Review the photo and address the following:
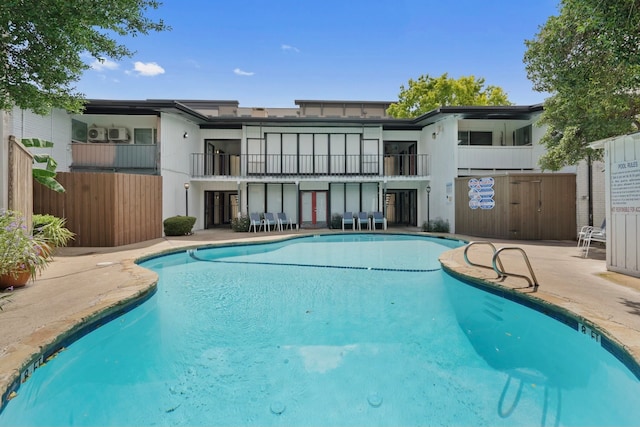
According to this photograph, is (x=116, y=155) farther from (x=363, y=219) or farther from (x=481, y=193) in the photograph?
(x=481, y=193)

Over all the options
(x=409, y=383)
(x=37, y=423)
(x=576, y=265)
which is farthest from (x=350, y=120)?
(x=37, y=423)

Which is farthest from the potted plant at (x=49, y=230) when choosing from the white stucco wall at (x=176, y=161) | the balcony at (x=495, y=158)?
the balcony at (x=495, y=158)

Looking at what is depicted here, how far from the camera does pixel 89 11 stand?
13.8ft

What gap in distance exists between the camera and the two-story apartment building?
13000 mm

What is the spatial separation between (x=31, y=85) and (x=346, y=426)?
6.44 meters

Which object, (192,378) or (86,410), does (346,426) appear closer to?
(192,378)

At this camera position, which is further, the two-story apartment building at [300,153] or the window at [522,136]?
the window at [522,136]

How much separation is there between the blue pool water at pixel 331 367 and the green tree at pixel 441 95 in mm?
23463

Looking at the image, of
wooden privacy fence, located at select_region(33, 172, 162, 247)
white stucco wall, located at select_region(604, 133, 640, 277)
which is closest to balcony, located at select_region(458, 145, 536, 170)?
white stucco wall, located at select_region(604, 133, 640, 277)

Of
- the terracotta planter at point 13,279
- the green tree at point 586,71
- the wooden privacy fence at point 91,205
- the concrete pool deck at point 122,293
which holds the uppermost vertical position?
the green tree at point 586,71

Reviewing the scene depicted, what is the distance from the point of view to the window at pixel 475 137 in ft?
51.8

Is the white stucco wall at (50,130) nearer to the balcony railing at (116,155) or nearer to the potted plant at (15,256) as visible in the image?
the balcony railing at (116,155)

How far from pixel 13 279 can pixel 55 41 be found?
361cm

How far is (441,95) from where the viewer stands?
2547cm
